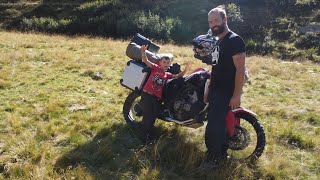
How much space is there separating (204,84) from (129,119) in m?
1.99

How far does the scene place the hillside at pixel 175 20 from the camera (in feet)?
116

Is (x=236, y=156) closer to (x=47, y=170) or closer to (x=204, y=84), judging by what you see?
(x=204, y=84)

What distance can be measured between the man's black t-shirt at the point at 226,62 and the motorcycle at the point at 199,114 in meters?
0.54

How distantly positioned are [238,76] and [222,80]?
34 cm

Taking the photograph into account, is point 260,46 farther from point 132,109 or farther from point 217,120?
point 217,120

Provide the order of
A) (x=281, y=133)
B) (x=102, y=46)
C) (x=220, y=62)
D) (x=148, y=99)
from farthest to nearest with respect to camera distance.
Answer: (x=102, y=46)
(x=281, y=133)
(x=148, y=99)
(x=220, y=62)

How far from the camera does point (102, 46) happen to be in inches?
669

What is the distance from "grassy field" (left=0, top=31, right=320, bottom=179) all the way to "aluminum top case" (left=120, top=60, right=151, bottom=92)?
0.97m

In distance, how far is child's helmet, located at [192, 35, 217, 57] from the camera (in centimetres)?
636

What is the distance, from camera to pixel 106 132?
752 cm

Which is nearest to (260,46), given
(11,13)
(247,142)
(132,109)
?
(11,13)

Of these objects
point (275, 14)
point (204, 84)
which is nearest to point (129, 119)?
point (204, 84)

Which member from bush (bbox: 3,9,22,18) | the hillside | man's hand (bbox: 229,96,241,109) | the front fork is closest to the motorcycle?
the front fork

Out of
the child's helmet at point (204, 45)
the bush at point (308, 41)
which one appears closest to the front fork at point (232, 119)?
the child's helmet at point (204, 45)
